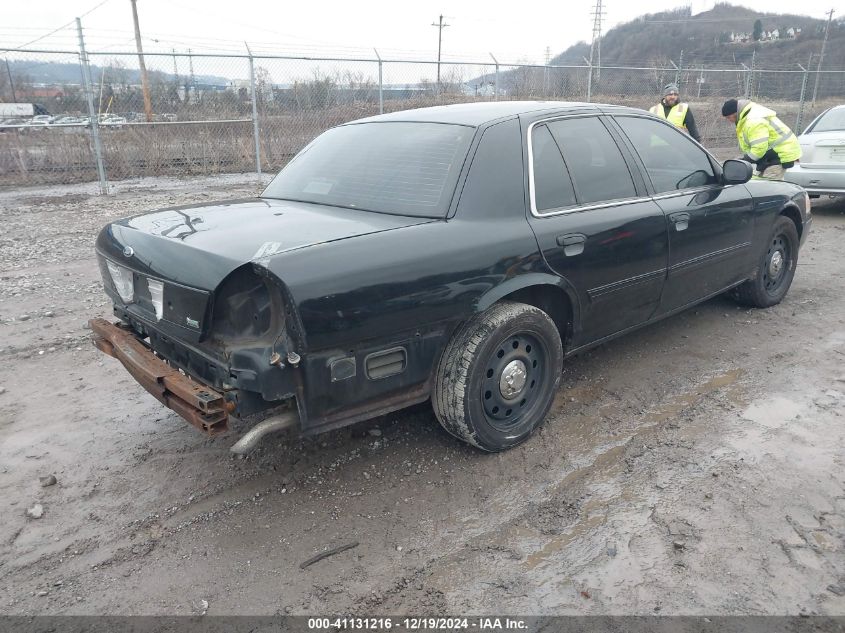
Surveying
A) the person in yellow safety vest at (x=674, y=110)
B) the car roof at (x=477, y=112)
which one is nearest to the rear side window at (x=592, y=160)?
the car roof at (x=477, y=112)

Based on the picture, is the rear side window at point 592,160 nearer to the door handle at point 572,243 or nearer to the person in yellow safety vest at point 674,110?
the door handle at point 572,243

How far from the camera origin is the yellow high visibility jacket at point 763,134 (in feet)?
23.8

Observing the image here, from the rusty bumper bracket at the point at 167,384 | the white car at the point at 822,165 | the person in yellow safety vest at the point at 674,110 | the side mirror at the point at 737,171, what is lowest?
the rusty bumper bracket at the point at 167,384

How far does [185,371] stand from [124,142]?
11.3 metres

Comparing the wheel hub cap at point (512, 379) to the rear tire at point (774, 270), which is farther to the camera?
the rear tire at point (774, 270)

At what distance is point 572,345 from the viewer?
12.1ft

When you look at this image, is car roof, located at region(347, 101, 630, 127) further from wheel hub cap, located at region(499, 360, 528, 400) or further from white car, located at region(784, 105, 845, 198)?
white car, located at region(784, 105, 845, 198)

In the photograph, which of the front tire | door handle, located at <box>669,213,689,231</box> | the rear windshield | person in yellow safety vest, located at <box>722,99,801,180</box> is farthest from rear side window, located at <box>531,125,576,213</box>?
person in yellow safety vest, located at <box>722,99,801,180</box>

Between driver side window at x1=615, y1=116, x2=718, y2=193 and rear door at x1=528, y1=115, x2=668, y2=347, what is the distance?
8.7 inches

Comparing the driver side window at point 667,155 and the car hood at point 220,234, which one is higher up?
the driver side window at point 667,155

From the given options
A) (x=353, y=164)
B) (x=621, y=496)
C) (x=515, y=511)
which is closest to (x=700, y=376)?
(x=621, y=496)

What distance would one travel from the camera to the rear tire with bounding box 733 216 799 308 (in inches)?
205

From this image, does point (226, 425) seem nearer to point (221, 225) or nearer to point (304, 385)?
point (304, 385)

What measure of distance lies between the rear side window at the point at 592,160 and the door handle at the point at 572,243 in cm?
27
